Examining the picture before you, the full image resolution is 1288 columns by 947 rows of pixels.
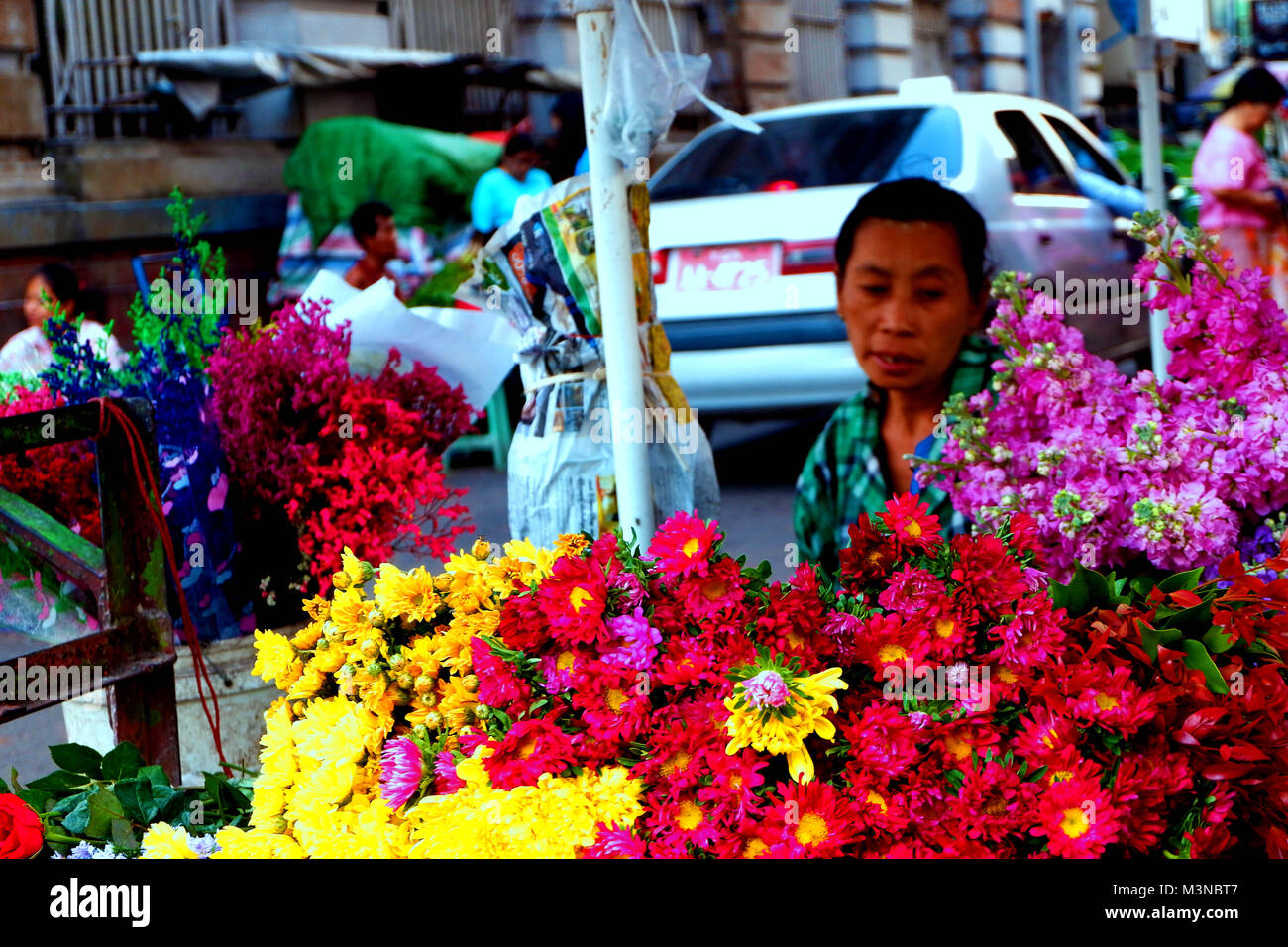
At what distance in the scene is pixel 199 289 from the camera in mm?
2969

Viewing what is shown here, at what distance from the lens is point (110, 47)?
10.1 meters

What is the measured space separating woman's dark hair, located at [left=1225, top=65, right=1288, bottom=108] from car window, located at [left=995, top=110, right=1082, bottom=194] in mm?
1108

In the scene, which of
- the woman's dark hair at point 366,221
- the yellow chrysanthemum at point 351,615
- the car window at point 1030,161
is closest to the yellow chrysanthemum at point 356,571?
the yellow chrysanthemum at point 351,615

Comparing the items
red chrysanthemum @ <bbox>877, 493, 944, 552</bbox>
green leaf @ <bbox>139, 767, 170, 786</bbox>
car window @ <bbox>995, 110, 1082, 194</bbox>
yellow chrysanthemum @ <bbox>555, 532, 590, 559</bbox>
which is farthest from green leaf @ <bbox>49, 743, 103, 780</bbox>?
car window @ <bbox>995, 110, 1082, 194</bbox>

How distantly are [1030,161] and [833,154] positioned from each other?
112cm

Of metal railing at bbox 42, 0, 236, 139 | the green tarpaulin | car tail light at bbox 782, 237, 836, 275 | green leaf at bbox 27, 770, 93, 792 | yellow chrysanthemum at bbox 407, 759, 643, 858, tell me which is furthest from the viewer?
metal railing at bbox 42, 0, 236, 139

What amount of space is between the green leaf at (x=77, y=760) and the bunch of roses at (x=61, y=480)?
66cm

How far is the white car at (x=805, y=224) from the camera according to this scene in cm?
657

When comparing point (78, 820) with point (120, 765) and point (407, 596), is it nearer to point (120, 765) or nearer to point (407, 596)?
point (120, 765)

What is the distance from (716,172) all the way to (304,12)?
4759 millimetres

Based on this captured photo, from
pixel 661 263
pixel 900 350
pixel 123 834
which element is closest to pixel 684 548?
pixel 123 834

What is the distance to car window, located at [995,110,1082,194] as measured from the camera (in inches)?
283

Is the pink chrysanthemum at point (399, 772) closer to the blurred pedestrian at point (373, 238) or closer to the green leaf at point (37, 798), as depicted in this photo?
the green leaf at point (37, 798)

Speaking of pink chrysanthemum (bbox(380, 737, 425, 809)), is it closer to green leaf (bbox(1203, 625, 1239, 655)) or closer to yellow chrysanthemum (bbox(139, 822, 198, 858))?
yellow chrysanthemum (bbox(139, 822, 198, 858))
